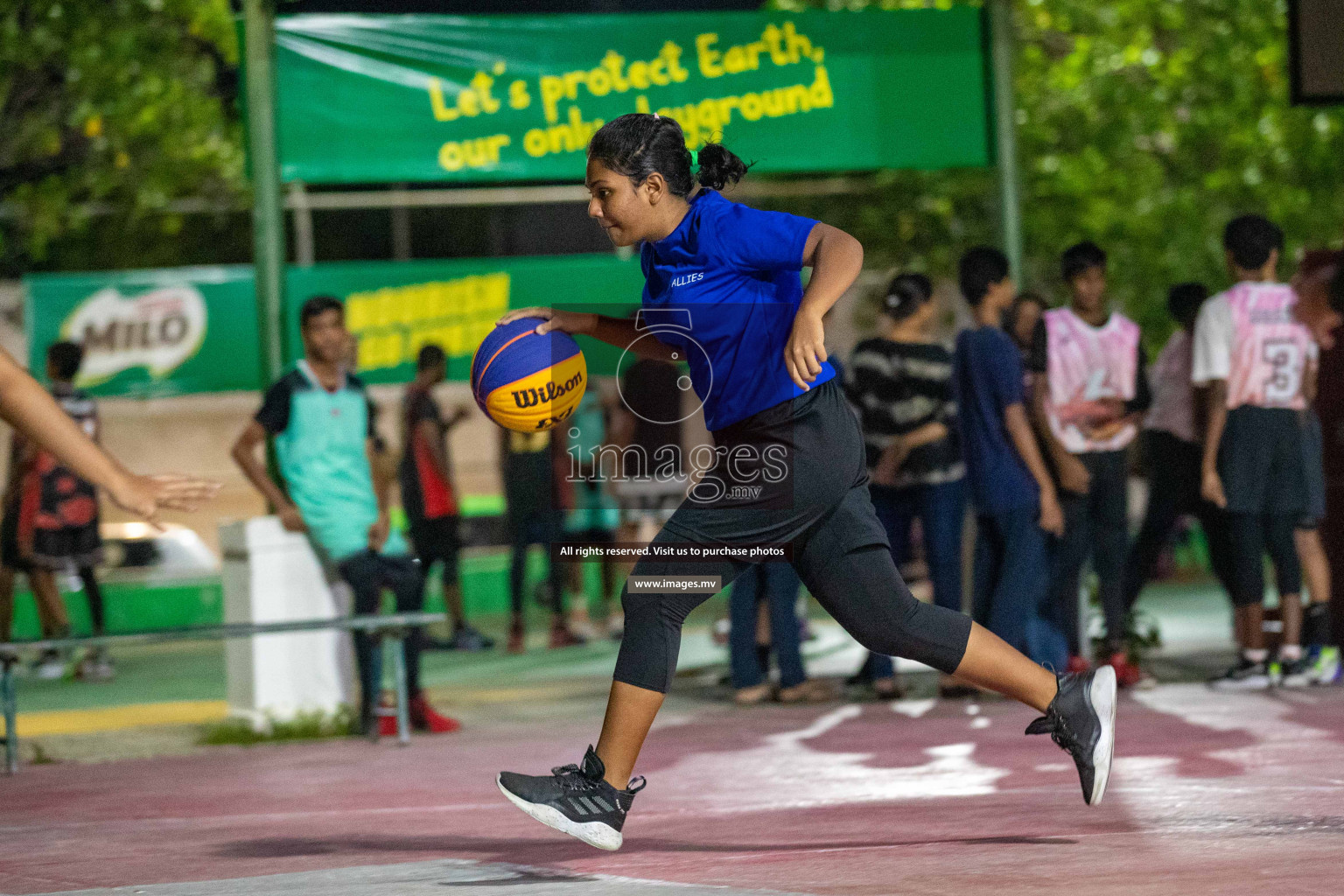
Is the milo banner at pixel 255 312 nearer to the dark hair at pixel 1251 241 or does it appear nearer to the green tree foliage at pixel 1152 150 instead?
the dark hair at pixel 1251 241

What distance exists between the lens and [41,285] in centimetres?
1672

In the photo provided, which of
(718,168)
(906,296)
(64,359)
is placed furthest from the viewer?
(64,359)

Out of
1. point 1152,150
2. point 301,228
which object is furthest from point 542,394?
point 301,228

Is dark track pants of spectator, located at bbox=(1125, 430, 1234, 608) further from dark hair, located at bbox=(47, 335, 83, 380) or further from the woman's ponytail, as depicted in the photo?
dark hair, located at bbox=(47, 335, 83, 380)

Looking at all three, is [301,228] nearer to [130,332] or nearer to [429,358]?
[130,332]

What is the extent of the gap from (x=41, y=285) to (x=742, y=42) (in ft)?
30.9

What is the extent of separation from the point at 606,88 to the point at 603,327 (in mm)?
4691

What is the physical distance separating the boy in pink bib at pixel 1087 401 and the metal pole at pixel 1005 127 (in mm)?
926

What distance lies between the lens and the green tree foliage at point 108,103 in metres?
11.8

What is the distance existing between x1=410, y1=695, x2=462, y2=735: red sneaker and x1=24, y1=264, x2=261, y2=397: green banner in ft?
28.3

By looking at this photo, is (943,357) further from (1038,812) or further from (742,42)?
(1038,812)

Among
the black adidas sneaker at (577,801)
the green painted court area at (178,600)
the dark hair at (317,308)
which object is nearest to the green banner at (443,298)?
the green painted court area at (178,600)

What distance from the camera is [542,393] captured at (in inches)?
210

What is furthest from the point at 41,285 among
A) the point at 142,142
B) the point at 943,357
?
the point at 943,357
